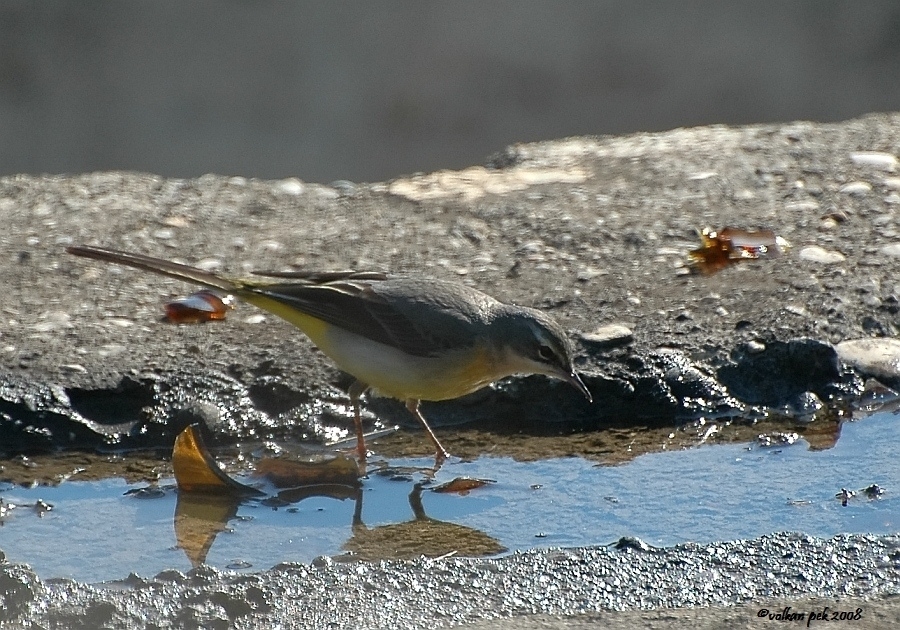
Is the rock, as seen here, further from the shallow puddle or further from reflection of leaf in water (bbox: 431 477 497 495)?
reflection of leaf in water (bbox: 431 477 497 495)

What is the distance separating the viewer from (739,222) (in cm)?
704

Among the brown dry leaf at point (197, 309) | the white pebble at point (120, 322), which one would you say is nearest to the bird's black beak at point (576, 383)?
the brown dry leaf at point (197, 309)

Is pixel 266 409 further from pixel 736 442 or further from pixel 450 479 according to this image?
pixel 736 442

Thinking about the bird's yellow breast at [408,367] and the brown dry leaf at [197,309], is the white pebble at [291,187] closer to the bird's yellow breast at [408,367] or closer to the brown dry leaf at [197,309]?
the brown dry leaf at [197,309]

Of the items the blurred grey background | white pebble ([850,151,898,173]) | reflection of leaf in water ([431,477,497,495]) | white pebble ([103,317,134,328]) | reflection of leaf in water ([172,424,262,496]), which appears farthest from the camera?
the blurred grey background

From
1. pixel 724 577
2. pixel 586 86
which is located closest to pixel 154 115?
pixel 586 86

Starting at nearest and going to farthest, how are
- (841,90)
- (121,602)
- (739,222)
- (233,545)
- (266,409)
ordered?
(121,602)
(233,545)
(266,409)
(739,222)
(841,90)

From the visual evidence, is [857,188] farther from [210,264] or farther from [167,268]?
[167,268]

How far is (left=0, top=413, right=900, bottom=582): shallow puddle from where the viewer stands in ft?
14.7

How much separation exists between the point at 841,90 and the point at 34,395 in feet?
36.6

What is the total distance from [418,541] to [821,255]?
111 inches

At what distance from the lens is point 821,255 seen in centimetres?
657

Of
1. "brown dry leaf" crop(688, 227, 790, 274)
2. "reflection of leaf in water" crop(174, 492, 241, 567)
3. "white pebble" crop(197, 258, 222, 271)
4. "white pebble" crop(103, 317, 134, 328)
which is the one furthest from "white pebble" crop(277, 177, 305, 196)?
"reflection of leaf in water" crop(174, 492, 241, 567)

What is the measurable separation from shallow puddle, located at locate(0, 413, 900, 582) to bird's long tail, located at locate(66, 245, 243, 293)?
0.99 meters
